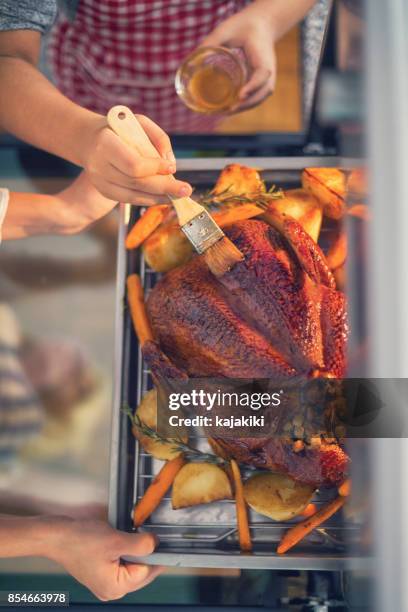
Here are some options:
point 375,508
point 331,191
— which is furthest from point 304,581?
point 331,191

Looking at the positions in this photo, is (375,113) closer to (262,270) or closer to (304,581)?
(262,270)

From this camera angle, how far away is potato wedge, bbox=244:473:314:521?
0.72 m

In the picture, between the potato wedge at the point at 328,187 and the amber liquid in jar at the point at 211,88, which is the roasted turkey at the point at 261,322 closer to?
the potato wedge at the point at 328,187

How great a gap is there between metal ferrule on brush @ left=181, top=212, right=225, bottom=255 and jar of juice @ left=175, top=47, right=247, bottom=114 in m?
0.28

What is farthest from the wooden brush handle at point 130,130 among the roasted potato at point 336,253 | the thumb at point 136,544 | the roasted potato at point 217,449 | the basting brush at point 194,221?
the thumb at point 136,544

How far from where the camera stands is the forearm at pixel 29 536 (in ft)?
2.35

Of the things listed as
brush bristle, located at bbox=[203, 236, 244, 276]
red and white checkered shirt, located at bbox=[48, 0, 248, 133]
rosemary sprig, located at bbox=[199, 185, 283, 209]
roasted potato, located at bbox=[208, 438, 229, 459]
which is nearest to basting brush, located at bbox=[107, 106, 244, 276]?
brush bristle, located at bbox=[203, 236, 244, 276]

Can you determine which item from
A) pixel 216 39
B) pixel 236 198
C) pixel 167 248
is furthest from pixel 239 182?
pixel 216 39

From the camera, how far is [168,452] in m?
0.76

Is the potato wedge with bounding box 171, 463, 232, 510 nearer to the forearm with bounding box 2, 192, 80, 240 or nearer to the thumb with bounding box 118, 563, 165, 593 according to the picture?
the thumb with bounding box 118, 563, 165, 593

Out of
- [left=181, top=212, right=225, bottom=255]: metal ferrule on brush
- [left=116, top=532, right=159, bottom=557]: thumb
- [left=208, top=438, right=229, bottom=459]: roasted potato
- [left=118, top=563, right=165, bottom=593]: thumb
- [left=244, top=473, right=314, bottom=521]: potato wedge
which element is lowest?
[left=118, top=563, right=165, bottom=593]: thumb

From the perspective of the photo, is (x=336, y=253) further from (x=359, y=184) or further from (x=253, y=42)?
(x=253, y=42)

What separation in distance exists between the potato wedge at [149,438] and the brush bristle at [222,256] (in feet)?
0.60

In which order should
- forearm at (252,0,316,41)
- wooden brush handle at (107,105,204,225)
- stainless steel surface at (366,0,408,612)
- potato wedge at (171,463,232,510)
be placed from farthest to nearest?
forearm at (252,0,316,41), potato wedge at (171,463,232,510), wooden brush handle at (107,105,204,225), stainless steel surface at (366,0,408,612)
